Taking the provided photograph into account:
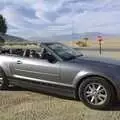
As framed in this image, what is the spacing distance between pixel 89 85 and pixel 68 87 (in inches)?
21.9

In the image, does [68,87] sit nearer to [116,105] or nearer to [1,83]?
[116,105]

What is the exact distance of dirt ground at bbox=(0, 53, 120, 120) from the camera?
617 cm

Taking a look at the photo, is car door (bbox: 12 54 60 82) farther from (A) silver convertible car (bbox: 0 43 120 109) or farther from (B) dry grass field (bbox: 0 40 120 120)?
(B) dry grass field (bbox: 0 40 120 120)

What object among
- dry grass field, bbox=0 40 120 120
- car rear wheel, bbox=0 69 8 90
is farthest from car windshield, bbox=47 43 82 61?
car rear wheel, bbox=0 69 8 90

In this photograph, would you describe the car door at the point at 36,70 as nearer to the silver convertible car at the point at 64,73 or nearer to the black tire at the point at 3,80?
the silver convertible car at the point at 64,73

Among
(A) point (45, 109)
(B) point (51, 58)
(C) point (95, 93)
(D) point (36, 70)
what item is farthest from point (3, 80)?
(C) point (95, 93)

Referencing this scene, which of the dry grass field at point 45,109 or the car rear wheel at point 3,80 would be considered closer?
the dry grass field at point 45,109

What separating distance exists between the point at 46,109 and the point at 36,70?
52.4 inches

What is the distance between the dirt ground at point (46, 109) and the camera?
6.17 metres

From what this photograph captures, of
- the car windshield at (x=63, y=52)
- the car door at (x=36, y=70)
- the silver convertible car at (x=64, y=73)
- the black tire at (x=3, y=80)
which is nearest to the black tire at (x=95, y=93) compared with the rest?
the silver convertible car at (x=64, y=73)

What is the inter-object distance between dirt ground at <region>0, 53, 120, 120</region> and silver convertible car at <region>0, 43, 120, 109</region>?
230mm

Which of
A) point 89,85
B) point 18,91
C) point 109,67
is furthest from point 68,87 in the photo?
point 18,91

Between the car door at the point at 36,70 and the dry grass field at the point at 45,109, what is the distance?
1.66 ft

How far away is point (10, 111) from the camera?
21.6 feet
